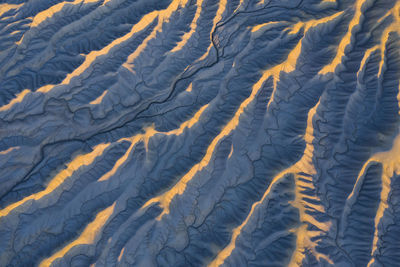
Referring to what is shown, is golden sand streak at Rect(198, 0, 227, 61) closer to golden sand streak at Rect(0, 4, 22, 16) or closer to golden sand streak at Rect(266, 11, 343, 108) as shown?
golden sand streak at Rect(266, 11, 343, 108)

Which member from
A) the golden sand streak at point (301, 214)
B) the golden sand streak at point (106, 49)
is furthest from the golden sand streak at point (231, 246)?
the golden sand streak at point (106, 49)

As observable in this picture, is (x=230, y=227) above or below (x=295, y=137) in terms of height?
below

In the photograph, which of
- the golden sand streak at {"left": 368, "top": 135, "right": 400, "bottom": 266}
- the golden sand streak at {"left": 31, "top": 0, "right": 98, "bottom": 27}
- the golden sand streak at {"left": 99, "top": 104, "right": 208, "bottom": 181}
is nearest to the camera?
the golden sand streak at {"left": 368, "top": 135, "right": 400, "bottom": 266}

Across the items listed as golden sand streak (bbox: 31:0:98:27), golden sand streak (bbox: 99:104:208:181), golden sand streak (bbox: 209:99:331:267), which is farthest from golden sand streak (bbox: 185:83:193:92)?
golden sand streak (bbox: 31:0:98:27)

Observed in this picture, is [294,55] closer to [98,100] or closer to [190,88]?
[190,88]

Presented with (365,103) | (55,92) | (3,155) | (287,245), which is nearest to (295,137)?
(365,103)

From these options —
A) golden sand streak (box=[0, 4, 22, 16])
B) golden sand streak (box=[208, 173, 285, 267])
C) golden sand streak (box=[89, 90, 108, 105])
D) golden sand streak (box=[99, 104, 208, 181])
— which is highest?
golden sand streak (box=[0, 4, 22, 16])

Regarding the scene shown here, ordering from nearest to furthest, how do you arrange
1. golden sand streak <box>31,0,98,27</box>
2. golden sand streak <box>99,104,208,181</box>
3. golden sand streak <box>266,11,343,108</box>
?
golden sand streak <box>99,104,208,181</box> < golden sand streak <box>266,11,343,108</box> < golden sand streak <box>31,0,98,27</box>

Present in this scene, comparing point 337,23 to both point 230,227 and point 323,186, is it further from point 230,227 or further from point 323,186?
point 230,227
